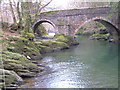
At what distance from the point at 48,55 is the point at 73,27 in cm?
816

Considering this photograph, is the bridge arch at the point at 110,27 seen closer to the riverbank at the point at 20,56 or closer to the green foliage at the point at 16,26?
the riverbank at the point at 20,56

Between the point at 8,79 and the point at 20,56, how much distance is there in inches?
169

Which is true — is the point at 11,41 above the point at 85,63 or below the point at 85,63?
above

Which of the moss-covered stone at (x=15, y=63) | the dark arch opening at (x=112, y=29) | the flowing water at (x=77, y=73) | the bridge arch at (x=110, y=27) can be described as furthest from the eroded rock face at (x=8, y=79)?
the dark arch opening at (x=112, y=29)

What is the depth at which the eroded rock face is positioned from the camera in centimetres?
1225

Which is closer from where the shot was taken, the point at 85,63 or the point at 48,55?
the point at 85,63

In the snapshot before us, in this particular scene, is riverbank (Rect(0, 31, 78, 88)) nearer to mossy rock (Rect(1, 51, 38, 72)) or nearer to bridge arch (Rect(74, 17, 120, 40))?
mossy rock (Rect(1, 51, 38, 72))

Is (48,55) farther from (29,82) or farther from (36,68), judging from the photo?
(29,82)

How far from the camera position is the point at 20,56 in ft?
54.5

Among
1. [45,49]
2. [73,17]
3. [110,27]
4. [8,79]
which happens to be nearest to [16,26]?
[45,49]

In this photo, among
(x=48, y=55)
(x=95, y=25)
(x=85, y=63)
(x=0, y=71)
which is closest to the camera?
(x=0, y=71)

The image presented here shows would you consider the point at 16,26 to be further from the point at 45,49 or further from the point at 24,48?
the point at 24,48

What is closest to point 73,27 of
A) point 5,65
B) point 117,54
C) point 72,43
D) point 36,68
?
point 72,43

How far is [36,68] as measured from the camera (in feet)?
52.5
